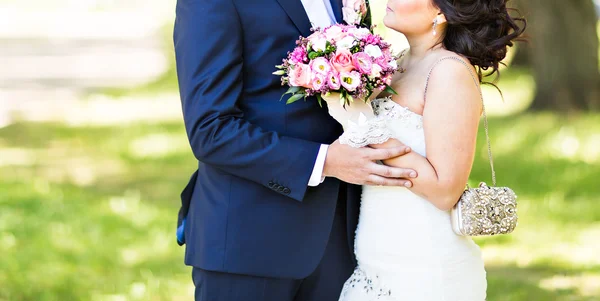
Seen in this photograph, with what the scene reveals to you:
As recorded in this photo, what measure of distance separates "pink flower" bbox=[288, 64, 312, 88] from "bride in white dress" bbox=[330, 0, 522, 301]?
0.19 m

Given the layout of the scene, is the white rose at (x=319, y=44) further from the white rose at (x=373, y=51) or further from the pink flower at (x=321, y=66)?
the white rose at (x=373, y=51)

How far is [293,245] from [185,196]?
545 millimetres

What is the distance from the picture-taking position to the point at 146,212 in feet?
26.1

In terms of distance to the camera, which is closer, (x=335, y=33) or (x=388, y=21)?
(x=335, y=33)

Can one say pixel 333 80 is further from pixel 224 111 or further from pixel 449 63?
pixel 449 63

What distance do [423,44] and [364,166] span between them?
25.3 inches

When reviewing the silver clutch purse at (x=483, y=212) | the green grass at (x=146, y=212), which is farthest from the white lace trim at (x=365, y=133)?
the green grass at (x=146, y=212)

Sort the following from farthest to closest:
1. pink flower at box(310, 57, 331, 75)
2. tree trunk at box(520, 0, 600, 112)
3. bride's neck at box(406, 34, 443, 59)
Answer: tree trunk at box(520, 0, 600, 112)
bride's neck at box(406, 34, 443, 59)
pink flower at box(310, 57, 331, 75)

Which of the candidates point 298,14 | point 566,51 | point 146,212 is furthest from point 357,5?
point 566,51

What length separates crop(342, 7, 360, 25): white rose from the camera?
3213 millimetres

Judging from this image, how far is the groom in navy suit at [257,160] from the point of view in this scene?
300 centimetres

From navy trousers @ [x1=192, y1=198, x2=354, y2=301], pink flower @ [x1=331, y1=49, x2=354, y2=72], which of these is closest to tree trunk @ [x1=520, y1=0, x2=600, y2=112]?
navy trousers @ [x1=192, y1=198, x2=354, y2=301]

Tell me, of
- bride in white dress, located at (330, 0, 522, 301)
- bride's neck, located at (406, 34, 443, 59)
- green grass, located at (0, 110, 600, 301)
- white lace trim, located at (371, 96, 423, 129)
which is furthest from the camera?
green grass, located at (0, 110, 600, 301)

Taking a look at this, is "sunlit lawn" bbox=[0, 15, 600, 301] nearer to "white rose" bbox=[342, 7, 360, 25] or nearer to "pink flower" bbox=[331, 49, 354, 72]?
"white rose" bbox=[342, 7, 360, 25]
